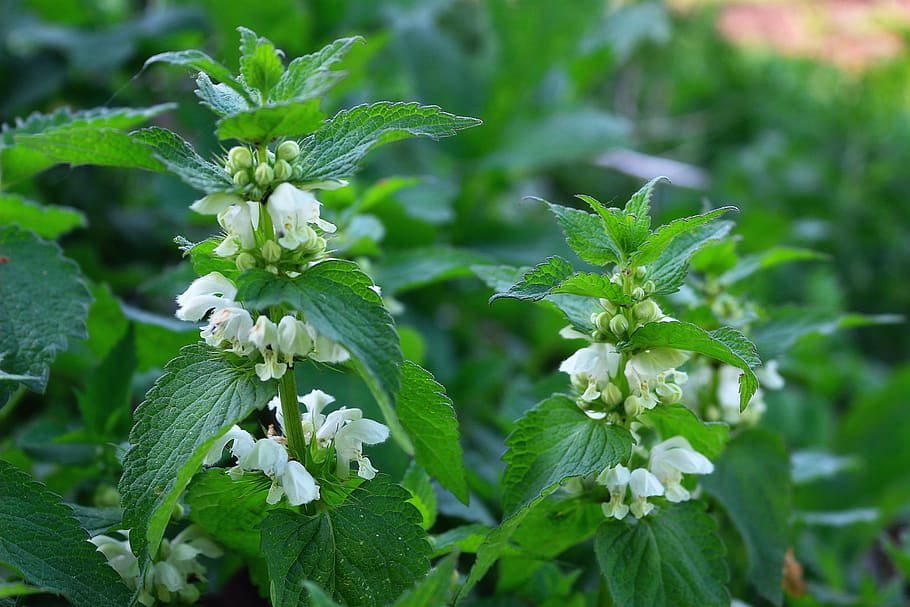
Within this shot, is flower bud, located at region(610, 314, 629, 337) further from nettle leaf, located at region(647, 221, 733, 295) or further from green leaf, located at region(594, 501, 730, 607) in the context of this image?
green leaf, located at region(594, 501, 730, 607)

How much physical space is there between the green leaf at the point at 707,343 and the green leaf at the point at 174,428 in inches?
11.1

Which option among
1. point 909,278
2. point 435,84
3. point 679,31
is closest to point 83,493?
point 435,84

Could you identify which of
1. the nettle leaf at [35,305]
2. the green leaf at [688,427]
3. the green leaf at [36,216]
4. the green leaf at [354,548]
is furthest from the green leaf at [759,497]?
the green leaf at [36,216]

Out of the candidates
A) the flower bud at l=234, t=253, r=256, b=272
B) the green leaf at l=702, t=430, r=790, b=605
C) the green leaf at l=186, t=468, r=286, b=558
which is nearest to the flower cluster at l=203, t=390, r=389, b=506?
the green leaf at l=186, t=468, r=286, b=558

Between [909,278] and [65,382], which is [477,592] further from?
[909,278]

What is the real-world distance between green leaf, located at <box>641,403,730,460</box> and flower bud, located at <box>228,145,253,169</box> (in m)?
0.38

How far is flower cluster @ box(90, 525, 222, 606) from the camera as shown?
28.7 inches

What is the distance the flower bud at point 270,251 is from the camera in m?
0.65

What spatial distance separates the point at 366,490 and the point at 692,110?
2.44 meters

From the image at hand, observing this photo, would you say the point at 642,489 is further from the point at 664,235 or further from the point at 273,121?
the point at 273,121

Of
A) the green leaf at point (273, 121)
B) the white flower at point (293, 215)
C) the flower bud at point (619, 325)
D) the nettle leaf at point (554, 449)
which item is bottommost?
the nettle leaf at point (554, 449)

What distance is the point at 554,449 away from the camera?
2.36ft

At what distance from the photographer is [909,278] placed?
220 centimetres

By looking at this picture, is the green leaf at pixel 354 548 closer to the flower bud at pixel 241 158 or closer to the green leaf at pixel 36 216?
the flower bud at pixel 241 158
